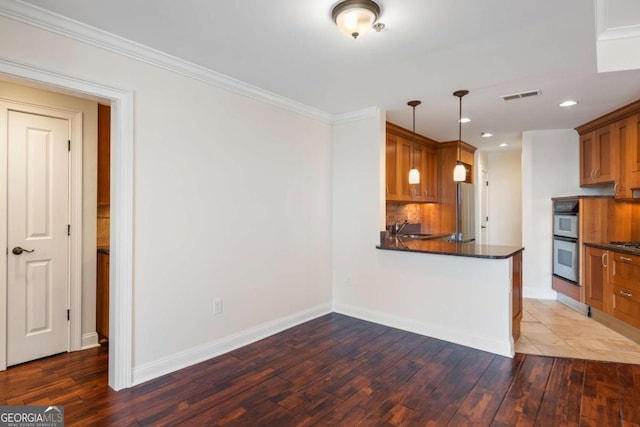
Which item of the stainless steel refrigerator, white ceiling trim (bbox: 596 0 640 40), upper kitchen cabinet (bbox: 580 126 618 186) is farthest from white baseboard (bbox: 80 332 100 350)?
upper kitchen cabinet (bbox: 580 126 618 186)

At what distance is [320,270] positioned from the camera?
4145mm

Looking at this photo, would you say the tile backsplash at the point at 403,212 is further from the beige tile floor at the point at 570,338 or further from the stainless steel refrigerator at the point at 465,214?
the beige tile floor at the point at 570,338

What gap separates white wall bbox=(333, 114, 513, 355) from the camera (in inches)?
124

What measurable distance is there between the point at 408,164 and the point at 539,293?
2.70 meters

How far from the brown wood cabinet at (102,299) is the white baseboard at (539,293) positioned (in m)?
5.43

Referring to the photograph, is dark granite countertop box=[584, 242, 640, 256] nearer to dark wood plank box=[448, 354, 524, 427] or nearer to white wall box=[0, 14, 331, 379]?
dark wood plank box=[448, 354, 524, 427]

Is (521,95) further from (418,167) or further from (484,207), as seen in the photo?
(484,207)

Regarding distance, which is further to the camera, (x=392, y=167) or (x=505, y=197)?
(x=505, y=197)

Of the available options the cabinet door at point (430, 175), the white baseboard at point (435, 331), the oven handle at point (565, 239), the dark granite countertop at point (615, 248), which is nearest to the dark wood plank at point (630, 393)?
the white baseboard at point (435, 331)

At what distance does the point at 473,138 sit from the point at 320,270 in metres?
3.33

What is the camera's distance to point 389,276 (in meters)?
3.83

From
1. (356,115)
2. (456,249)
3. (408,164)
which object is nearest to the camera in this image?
(456,249)

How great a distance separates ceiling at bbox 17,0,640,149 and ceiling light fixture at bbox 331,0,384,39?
6 centimetres

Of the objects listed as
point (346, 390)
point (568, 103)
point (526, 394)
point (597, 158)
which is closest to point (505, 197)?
point (597, 158)
